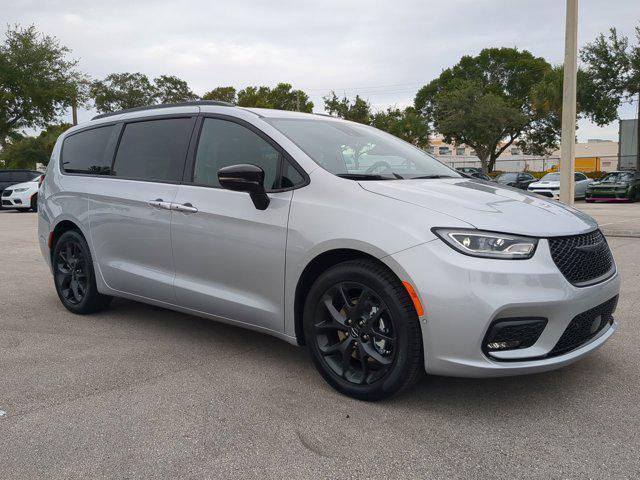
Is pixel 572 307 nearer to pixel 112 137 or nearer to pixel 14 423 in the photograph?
pixel 14 423

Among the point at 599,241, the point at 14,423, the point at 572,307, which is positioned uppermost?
the point at 599,241

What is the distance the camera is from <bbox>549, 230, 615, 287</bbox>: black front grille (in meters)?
3.08

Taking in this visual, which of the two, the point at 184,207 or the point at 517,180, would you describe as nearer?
the point at 184,207

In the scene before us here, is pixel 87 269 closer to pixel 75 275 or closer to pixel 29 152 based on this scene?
pixel 75 275

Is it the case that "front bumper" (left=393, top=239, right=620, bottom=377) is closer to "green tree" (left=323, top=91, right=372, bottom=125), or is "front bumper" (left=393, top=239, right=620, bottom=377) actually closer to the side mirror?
the side mirror

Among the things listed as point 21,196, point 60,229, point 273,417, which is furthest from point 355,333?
point 21,196

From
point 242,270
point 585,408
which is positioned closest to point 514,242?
point 585,408

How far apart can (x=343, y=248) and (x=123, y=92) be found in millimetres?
61979

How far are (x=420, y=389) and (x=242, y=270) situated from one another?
1302 millimetres

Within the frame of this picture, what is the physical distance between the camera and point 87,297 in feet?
17.0

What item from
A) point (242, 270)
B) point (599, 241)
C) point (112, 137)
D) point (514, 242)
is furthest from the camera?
point (112, 137)

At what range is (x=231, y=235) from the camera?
384cm

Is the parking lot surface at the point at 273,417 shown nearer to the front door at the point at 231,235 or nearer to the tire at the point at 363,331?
the tire at the point at 363,331

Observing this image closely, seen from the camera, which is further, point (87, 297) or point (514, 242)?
point (87, 297)
